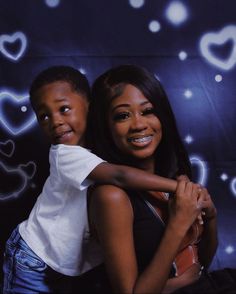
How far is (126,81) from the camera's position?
107 cm

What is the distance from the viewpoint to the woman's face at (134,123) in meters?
1.06

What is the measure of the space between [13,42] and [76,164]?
0.60m

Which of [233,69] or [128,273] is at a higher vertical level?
[233,69]

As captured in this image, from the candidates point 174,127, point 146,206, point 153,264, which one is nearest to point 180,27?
point 174,127

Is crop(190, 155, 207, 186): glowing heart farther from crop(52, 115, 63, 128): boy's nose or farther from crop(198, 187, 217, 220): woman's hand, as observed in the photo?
crop(52, 115, 63, 128): boy's nose

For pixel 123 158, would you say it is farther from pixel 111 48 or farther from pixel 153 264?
pixel 111 48

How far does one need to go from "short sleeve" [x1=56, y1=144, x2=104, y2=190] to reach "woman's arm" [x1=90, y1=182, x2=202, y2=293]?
7cm

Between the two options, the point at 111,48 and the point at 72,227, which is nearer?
the point at 72,227

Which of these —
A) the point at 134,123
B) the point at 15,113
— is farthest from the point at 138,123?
the point at 15,113

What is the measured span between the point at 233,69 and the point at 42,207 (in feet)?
2.62

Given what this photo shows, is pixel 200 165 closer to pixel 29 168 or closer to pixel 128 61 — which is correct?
pixel 128 61

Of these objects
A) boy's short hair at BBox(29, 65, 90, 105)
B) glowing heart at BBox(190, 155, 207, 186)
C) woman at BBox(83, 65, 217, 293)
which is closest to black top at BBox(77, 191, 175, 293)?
woman at BBox(83, 65, 217, 293)

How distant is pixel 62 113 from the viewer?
3.91 feet

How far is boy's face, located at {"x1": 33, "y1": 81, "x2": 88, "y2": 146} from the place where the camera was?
46.6 inches
